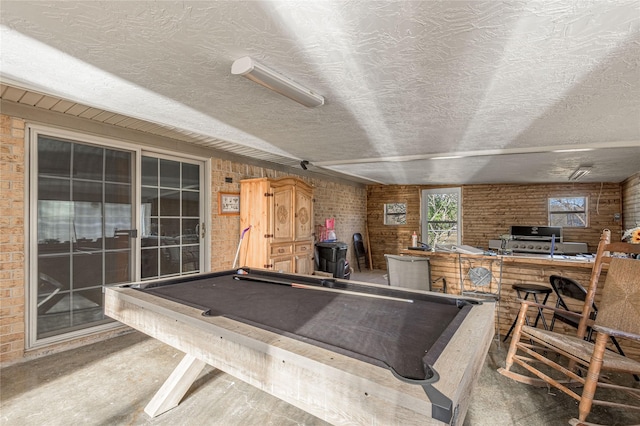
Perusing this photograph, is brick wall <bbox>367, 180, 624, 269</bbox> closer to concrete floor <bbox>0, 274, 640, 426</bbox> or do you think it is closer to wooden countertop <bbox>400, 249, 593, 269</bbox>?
wooden countertop <bbox>400, 249, 593, 269</bbox>

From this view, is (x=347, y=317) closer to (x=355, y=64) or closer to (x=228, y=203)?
(x=355, y=64)

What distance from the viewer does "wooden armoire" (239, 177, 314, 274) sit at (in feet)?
14.4

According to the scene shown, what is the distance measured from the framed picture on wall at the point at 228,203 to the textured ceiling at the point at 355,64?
4.55 feet

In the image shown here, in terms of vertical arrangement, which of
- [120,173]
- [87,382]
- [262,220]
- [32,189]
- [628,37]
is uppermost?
[628,37]

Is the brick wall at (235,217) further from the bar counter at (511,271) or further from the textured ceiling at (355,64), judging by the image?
the bar counter at (511,271)

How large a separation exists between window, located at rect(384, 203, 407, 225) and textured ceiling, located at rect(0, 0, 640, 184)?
508 centimetres

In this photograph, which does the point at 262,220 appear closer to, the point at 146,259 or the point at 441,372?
the point at 146,259

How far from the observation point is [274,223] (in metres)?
4.46

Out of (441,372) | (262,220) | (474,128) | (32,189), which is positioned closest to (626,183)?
(474,128)

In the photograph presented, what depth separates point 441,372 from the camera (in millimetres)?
1019

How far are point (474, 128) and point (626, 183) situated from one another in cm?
566

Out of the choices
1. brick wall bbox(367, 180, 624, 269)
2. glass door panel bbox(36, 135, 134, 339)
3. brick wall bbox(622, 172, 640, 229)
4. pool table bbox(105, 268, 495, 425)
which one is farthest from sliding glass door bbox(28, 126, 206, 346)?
brick wall bbox(622, 172, 640, 229)

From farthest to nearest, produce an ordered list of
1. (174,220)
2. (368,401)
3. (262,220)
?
(262,220) < (174,220) < (368,401)

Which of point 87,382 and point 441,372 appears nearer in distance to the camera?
point 441,372
